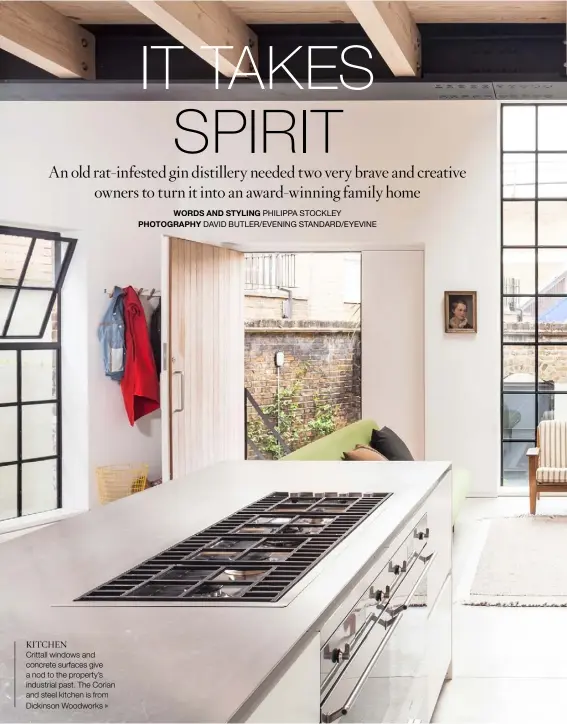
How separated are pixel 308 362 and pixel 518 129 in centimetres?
387

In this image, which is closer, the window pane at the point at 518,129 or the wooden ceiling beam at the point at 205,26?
the wooden ceiling beam at the point at 205,26

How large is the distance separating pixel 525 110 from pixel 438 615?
18.8ft

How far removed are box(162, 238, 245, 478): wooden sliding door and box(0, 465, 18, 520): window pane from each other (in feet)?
3.59

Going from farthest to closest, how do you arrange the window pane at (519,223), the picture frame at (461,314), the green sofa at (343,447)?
the window pane at (519,223), the picture frame at (461,314), the green sofa at (343,447)

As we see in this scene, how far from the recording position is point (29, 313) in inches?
262

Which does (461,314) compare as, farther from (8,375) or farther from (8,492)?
(8,492)

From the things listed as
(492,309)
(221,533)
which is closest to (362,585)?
(221,533)

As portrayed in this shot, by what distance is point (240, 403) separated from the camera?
25.2 feet

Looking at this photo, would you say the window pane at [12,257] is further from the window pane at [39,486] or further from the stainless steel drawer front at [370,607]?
the stainless steel drawer front at [370,607]

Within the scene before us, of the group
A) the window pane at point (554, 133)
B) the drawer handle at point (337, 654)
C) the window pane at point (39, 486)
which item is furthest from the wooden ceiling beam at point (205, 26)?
the drawer handle at point (337, 654)

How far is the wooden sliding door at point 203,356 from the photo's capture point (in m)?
6.53

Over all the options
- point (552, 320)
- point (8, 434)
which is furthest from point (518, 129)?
point (8, 434)

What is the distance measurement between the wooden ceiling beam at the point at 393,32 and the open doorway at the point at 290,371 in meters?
4.45

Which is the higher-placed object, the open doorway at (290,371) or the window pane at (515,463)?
the open doorway at (290,371)
